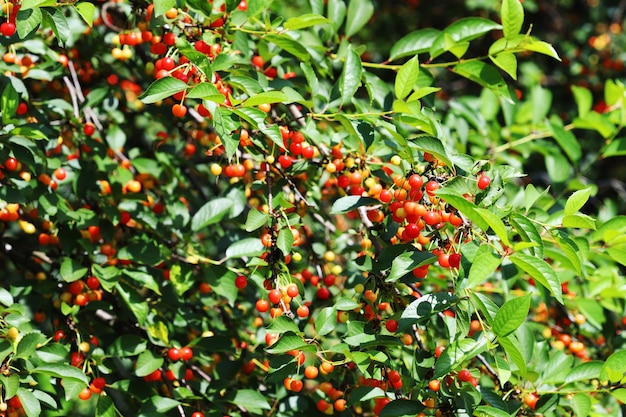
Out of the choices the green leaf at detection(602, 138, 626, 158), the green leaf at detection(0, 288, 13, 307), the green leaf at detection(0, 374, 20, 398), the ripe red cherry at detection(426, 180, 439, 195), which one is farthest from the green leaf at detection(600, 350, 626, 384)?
the green leaf at detection(0, 288, 13, 307)

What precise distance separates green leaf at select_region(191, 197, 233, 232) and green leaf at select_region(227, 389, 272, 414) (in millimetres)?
514

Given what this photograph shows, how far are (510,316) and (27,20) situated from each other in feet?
4.30

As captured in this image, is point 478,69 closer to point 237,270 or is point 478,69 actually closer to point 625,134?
point 237,270

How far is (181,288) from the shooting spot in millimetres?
2043

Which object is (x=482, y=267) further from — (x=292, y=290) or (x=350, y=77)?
(x=350, y=77)

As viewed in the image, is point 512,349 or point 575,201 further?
point 575,201

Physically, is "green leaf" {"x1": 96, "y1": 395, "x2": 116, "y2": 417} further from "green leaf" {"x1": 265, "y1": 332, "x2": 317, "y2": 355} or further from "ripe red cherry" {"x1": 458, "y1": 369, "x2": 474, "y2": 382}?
"ripe red cherry" {"x1": 458, "y1": 369, "x2": 474, "y2": 382}

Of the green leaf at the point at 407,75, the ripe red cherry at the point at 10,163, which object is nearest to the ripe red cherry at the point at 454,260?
the green leaf at the point at 407,75

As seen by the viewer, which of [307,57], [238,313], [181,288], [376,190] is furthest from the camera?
[238,313]

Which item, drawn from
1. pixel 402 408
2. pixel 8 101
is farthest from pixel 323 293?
pixel 8 101

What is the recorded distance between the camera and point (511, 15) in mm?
1804

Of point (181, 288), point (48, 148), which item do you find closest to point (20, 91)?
point (48, 148)

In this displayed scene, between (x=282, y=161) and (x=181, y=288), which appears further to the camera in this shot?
(x=181, y=288)

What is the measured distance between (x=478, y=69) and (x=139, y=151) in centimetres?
128
